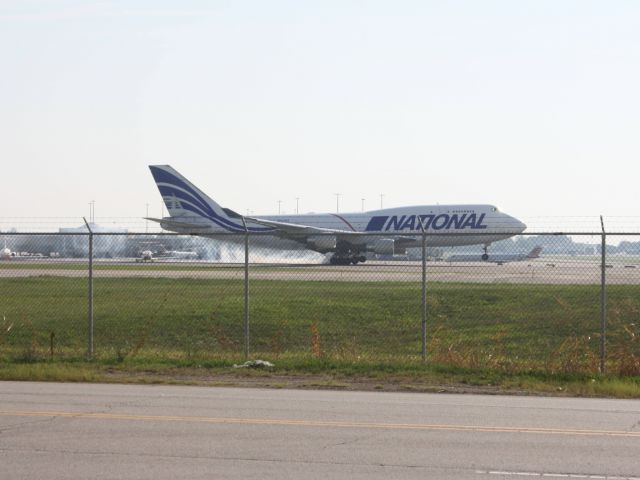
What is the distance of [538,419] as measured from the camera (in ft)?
35.1

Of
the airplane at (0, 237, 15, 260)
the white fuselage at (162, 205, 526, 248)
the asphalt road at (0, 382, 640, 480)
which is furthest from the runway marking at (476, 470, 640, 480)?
the white fuselage at (162, 205, 526, 248)

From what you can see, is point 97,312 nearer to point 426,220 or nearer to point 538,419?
point 538,419

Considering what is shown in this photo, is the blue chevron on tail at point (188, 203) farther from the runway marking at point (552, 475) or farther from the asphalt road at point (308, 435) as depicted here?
the runway marking at point (552, 475)

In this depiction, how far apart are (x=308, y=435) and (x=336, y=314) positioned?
45.5 feet

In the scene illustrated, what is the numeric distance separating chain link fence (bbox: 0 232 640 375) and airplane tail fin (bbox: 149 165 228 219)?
29834 millimetres

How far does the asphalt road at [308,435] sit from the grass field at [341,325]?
3703 millimetres

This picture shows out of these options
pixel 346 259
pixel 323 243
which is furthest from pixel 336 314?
pixel 323 243

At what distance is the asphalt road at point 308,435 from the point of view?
7.82 m

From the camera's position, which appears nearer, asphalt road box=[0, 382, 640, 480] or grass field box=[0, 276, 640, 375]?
asphalt road box=[0, 382, 640, 480]

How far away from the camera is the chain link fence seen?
16.8 metres

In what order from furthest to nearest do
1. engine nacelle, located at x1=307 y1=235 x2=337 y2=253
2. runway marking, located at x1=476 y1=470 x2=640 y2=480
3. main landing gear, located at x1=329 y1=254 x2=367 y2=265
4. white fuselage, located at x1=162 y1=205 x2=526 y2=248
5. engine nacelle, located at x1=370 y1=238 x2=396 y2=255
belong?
white fuselage, located at x1=162 y1=205 x2=526 y2=248
engine nacelle, located at x1=370 y1=238 x2=396 y2=255
engine nacelle, located at x1=307 y1=235 x2=337 y2=253
main landing gear, located at x1=329 y1=254 x2=367 y2=265
runway marking, located at x1=476 y1=470 x2=640 y2=480

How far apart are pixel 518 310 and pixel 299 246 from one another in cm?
3004

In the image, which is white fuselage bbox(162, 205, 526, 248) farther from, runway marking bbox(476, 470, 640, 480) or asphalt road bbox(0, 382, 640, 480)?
runway marking bbox(476, 470, 640, 480)

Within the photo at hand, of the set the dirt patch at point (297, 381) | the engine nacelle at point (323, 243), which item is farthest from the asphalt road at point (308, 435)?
the engine nacelle at point (323, 243)
